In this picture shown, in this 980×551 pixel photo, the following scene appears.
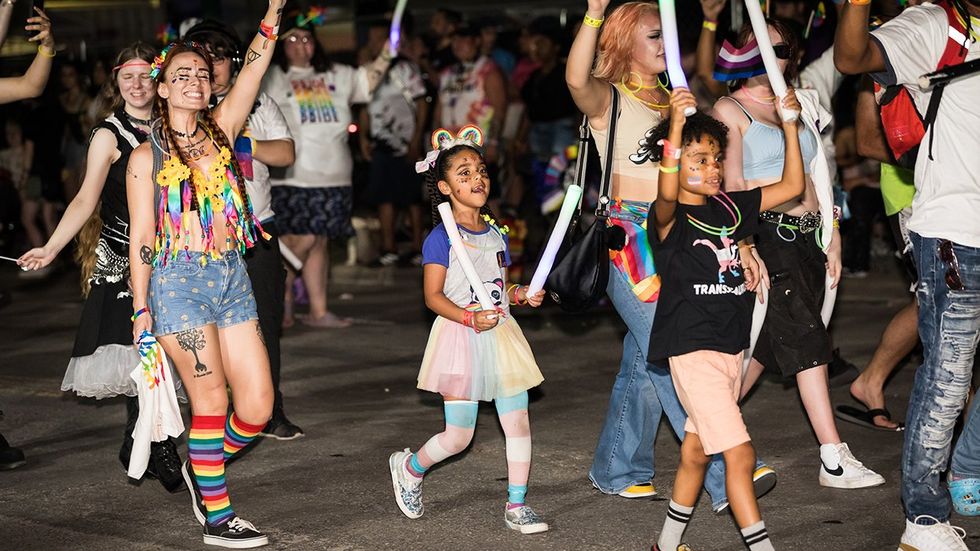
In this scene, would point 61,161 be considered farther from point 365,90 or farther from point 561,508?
point 561,508

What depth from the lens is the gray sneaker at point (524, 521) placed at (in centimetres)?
540

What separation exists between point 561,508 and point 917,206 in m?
1.90

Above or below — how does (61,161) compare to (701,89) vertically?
below

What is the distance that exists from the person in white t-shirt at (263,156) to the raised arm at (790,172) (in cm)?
268

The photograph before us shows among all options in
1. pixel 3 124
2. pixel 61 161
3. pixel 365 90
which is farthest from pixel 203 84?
pixel 3 124

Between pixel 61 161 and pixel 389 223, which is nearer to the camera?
pixel 389 223

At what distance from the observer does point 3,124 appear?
1656 cm

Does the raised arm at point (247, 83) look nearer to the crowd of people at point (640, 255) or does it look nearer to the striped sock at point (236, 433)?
the crowd of people at point (640, 255)

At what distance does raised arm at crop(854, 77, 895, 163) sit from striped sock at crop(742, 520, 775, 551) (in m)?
2.08

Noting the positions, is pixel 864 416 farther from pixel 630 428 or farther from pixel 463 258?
pixel 463 258

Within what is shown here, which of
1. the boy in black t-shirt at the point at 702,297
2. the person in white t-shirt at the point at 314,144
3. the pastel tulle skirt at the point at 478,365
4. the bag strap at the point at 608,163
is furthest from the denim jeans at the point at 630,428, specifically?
the person in white t-shirt at the point at 314,144

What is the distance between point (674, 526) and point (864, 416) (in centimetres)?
245

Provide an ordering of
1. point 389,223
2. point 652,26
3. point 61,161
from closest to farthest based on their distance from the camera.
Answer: point 652,26, point 389,223, point 61,161

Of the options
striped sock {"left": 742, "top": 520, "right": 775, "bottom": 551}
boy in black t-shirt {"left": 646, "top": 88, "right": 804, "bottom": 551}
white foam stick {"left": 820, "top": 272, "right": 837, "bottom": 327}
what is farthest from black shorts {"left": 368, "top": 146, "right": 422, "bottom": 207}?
striped sock {"left": 742, "top": 520, "right": 775, "bottom": 551}
